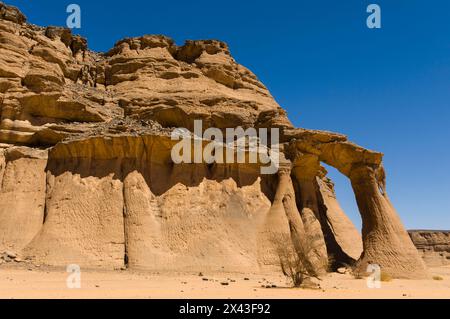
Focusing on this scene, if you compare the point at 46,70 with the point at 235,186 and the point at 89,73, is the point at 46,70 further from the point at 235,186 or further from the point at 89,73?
the point at 235,186

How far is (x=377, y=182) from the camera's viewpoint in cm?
2508

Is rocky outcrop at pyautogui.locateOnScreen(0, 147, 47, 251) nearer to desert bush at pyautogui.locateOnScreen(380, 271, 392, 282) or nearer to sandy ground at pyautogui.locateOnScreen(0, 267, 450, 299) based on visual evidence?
sandy ground at pyautogui.locateOnScreen(0, 267, 450, 299)

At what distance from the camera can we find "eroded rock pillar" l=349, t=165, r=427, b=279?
22156 millimetres

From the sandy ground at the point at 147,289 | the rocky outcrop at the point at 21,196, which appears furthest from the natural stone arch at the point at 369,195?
the rocky outcrop at the point at 21,196

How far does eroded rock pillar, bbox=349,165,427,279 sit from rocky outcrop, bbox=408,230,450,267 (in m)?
30.2

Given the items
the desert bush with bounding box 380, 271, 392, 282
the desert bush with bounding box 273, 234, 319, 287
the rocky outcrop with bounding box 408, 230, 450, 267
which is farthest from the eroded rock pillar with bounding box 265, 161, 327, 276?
the rocky outcrop with bounding box 408, 230, 450, 267

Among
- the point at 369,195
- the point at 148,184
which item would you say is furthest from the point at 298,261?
the point at 369,195

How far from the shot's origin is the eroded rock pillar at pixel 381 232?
22.2 meters

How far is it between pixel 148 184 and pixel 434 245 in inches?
1658

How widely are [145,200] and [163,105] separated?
8665mm

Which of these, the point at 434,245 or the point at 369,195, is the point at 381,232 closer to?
the point at 369,195

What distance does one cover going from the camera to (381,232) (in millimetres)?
23312

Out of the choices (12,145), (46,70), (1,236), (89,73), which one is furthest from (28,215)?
(89,73)

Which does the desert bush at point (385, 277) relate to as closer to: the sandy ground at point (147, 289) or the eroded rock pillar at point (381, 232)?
the eroded rock pillar at point (381, 232)
